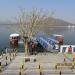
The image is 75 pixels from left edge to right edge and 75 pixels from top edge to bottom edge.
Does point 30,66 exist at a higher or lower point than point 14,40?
higher

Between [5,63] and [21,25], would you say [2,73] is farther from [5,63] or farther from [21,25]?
[21,25]

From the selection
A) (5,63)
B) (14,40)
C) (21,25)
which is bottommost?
(14,40)

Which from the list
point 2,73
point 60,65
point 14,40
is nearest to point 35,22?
point 60,65

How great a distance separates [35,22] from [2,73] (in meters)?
21.3

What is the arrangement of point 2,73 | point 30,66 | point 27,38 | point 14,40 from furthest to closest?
point 14,40 < point 27,38 < point 30,66 < point 2,73

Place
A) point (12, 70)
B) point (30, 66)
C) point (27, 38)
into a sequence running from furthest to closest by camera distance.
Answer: point (27, 38), point (30, 66), point (12, 70)

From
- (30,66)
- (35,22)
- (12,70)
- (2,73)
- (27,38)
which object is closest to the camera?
(2,73)

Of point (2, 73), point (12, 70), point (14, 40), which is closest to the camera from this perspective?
point (2, 73)

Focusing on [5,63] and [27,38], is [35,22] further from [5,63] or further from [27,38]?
[5,63]

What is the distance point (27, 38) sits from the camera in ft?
145

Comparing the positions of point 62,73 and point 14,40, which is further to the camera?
point 14,40

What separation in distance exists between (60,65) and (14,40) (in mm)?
77659

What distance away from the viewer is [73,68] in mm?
29531

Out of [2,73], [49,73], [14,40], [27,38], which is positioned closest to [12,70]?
[2,73]
